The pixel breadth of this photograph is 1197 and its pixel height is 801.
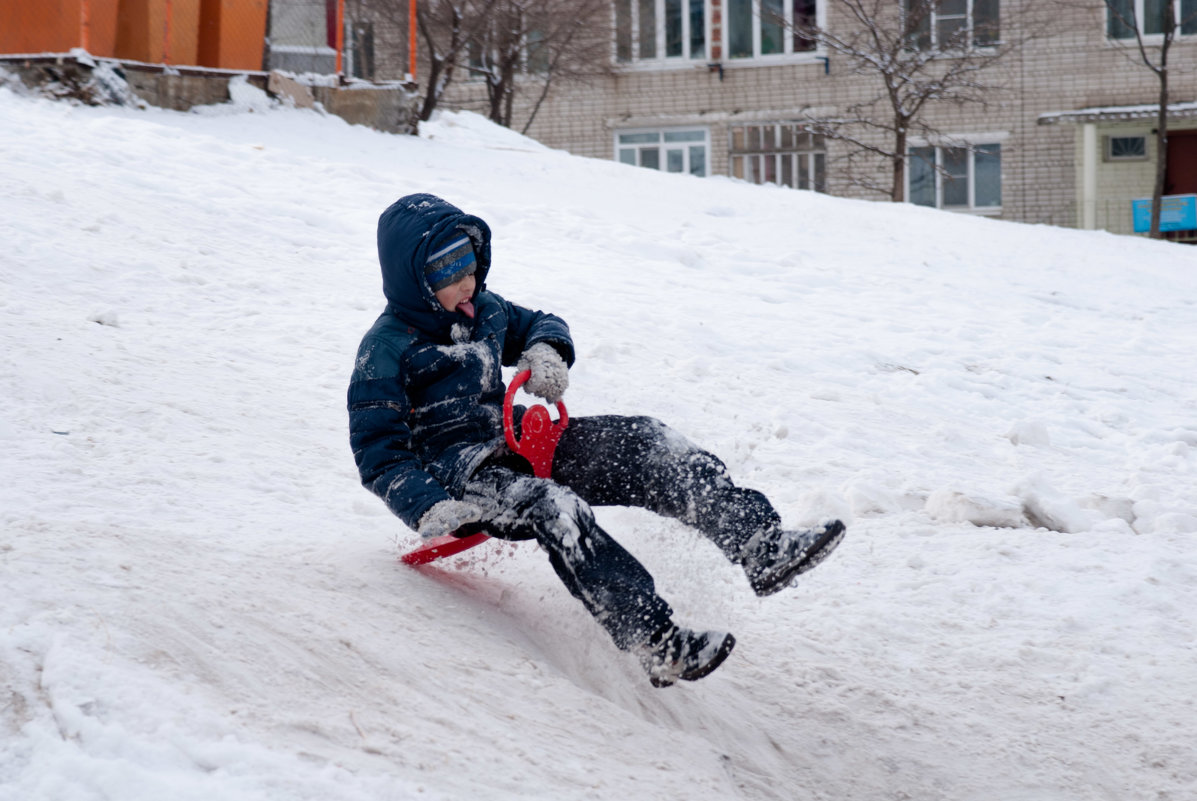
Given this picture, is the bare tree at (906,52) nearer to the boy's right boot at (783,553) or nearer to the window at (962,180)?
the window at (962,180)

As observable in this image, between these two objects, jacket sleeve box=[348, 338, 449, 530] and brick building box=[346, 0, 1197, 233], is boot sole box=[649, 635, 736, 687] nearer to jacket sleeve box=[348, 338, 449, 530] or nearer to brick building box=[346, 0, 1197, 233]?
jacket sleeve box=[348, 338, 449, 530]

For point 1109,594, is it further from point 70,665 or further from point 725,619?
point 70,665

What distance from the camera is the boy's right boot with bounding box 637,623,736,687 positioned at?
275cm

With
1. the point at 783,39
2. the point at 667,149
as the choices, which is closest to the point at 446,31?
the point at 667,149

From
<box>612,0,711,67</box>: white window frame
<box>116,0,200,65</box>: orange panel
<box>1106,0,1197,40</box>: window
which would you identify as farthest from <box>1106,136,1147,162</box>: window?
<box>116,0,200,65</box>: orange panel

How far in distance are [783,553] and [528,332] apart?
1162 mm

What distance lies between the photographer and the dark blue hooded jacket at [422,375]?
315cm

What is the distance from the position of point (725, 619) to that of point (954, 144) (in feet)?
65.6

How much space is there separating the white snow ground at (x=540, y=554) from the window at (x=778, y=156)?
578 inches

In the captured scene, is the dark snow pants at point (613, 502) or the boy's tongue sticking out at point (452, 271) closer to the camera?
the dark snow pants at point (613, 502)

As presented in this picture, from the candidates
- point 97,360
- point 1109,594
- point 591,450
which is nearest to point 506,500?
point 591,450

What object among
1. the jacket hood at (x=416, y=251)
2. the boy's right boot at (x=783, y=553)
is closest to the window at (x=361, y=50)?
the jacket hood at (x=416, y=251)

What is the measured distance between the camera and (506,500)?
3.06 m

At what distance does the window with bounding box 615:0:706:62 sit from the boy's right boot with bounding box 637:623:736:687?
22.2 m
